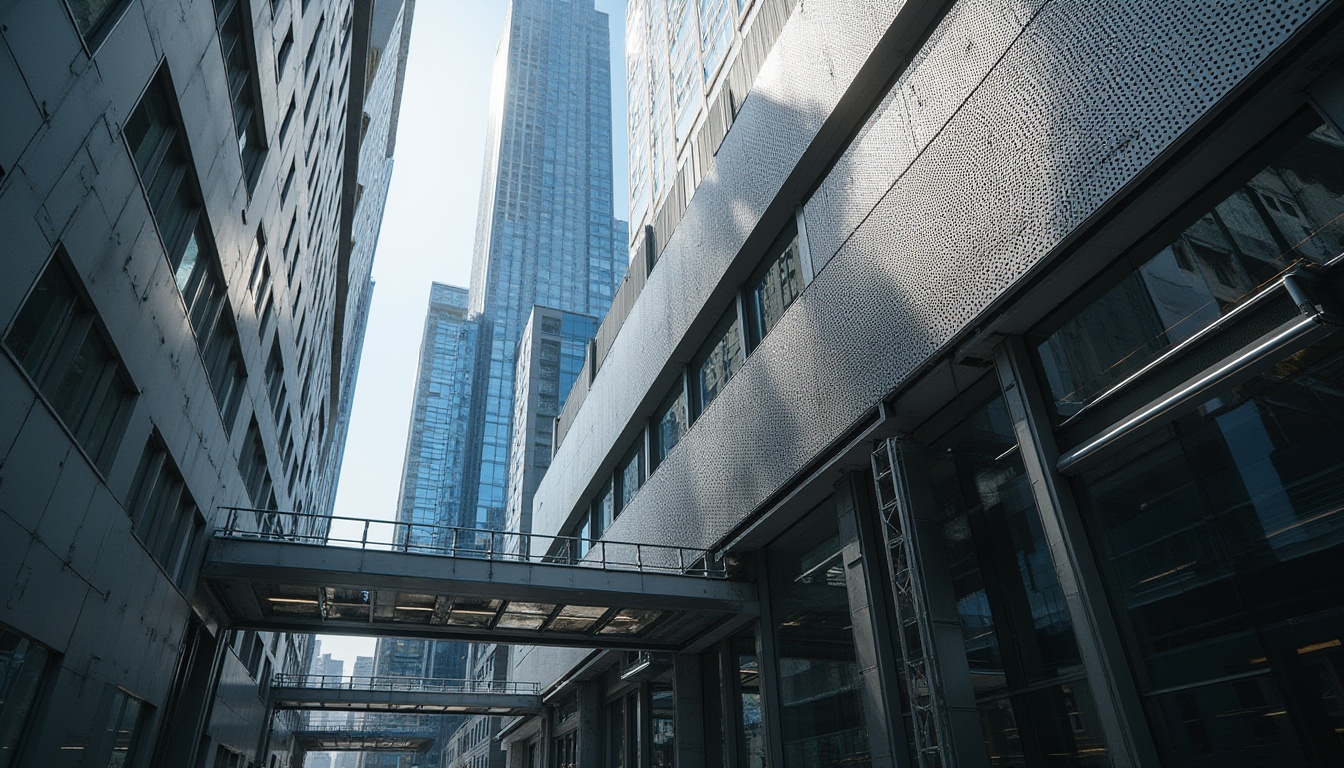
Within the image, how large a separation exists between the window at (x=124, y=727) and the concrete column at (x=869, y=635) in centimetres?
1262

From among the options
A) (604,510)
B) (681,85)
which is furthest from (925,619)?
(681,85)

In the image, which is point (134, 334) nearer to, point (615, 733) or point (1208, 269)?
point (1208, 269)

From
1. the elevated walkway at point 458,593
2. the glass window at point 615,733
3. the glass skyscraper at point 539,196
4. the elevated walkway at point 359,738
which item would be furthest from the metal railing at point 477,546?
the glass skyscraper at point 539,196

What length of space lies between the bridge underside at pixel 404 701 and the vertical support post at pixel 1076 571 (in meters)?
33.2

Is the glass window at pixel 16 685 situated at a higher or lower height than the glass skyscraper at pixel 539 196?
lower

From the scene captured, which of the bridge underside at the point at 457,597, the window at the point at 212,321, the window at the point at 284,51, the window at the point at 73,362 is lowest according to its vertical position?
the bridge underside at the point at 457,597

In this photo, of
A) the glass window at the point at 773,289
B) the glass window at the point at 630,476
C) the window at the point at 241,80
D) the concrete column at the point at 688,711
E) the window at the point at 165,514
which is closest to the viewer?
the window at the point at 165,514

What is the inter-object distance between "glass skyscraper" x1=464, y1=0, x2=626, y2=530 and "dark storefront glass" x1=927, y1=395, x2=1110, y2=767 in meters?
111

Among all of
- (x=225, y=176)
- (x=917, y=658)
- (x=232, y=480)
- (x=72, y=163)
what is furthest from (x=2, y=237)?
(x=232, y=480)

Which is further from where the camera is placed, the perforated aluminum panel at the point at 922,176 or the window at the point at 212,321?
the window at the point at 212,321

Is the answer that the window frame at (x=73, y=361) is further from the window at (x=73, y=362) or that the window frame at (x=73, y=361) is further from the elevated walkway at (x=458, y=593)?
the elevated walkway at (x=458, y=593)

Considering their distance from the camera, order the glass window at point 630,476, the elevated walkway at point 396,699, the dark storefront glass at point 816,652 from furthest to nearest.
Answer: the elevated walkway at point 396,699
the glass window at point 630,476
the dark storefront glass at point 816,652

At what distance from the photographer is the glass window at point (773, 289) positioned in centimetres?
1705

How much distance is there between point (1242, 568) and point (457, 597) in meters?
14.7
